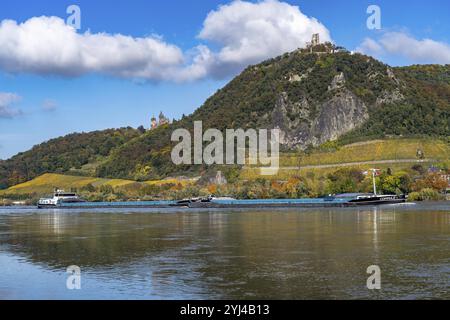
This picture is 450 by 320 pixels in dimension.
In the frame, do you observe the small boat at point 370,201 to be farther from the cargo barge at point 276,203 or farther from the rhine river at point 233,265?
the rhine river at point 233,265

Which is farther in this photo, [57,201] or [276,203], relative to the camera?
[57,201]

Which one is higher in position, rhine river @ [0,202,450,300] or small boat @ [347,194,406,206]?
small boat @ [347,194,406,206]

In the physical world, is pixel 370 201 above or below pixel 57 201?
above

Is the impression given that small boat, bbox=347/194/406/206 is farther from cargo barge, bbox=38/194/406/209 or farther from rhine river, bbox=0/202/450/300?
rhine river, bbox=0/202/450/300

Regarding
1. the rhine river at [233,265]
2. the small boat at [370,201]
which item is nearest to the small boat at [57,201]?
the small boat at [370,201]

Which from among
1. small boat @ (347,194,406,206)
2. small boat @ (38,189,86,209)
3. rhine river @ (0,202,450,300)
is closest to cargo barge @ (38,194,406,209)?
small boat @ (347,194,406,206)

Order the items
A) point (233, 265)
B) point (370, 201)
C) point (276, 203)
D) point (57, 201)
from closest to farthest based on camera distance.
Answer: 1. point (233, 265)
2. point (370, 201)
3. point (276, 203)
4. point (57, 201)

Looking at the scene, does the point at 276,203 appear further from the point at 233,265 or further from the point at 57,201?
the point at 233,265

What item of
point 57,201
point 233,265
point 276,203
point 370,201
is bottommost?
point 57,201

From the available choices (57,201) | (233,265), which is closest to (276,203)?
(57,201)
